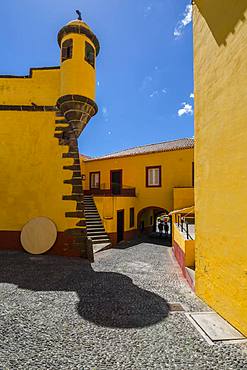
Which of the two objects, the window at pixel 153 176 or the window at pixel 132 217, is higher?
the window at pixel 153 176

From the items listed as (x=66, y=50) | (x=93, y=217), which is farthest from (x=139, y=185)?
(x=66, y=50)

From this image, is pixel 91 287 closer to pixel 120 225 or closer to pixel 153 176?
pixel 120 225

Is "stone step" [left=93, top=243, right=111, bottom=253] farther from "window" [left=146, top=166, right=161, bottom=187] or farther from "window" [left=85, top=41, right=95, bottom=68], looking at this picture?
"window" [left=85, top=41, right=95, bottom=68]

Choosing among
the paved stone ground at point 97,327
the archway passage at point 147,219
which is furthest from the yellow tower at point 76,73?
the archway passage at point 147,219

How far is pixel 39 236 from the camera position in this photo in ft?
26.7

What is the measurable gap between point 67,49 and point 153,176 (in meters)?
12.2

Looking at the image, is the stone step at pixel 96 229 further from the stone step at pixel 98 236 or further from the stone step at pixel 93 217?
the stone step at pixel 93 217

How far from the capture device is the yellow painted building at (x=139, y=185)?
15620mm

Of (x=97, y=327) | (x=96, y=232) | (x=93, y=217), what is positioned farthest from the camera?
(x=93, y=217)

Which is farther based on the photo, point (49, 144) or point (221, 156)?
point (49, 144)

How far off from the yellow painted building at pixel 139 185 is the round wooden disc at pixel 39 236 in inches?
260

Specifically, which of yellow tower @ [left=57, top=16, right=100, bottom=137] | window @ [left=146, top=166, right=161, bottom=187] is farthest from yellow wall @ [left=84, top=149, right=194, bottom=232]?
yellow tower @ [left=57, top=16, right=100, bottom=137]

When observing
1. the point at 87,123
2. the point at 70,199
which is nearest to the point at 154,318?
the point at 70,199

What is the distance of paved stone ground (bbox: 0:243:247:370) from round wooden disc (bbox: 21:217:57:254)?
72.4 inches
